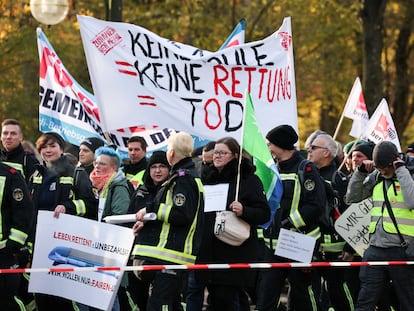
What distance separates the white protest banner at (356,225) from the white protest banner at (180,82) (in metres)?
1.15

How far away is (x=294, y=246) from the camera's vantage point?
35.6 feet

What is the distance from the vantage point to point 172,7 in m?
25.7

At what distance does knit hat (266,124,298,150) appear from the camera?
35.4 ft

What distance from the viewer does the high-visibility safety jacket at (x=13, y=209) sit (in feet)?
31.8

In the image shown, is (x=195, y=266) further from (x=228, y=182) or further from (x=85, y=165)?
(x=85, y=165)

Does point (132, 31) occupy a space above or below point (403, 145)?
above

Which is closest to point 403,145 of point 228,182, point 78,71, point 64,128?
point 78,71

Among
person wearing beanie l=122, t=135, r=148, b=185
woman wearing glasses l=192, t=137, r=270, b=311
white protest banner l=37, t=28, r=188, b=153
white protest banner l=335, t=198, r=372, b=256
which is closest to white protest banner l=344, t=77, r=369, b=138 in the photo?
white protest banner l=37, t=28, r=188, b=153

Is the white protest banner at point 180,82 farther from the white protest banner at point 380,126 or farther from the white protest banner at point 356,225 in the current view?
the white protest banner at point 380,126

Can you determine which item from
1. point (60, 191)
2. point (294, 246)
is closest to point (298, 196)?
point (294, 246)

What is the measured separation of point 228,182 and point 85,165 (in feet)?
8.90

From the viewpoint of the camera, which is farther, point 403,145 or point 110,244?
point 403,145

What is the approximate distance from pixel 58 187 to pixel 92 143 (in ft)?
5.91

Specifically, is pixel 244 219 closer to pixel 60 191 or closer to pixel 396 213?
pixel 396 213
